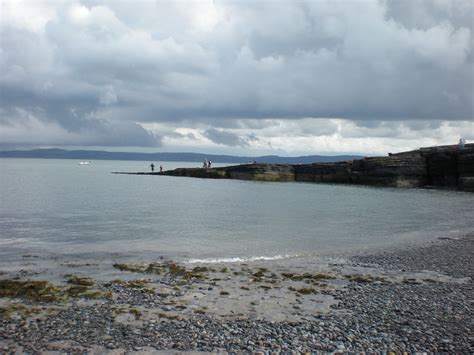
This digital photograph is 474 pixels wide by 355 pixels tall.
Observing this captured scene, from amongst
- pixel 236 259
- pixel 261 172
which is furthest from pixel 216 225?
pixel 261 172

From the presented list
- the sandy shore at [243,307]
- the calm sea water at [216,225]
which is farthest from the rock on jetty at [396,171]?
the sandy shore at [243,307]

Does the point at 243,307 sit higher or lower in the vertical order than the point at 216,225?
higher

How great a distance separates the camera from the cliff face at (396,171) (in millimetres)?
73938

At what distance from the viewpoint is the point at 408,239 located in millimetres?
28344

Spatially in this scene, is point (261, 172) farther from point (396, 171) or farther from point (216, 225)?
point (216, 225)

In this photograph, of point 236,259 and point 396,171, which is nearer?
point 236,259

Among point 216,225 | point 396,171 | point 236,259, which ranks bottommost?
point 216,225

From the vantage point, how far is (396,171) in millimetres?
79625

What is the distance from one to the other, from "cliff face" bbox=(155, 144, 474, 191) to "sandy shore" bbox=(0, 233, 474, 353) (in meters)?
61.2

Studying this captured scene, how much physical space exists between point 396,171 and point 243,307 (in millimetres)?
73114

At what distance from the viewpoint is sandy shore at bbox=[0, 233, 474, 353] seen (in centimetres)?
1035

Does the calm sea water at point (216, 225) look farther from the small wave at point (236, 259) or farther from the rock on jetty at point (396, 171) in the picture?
the rock on jetty at point (396, 171)

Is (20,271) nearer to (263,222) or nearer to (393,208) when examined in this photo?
(263,222)

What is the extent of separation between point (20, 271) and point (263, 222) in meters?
21.9
